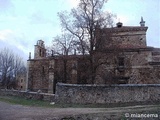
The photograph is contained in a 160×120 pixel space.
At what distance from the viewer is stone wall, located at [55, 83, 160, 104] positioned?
23047 millimetres

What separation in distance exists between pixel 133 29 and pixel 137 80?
903cm

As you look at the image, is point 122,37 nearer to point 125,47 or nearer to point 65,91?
point 125,47

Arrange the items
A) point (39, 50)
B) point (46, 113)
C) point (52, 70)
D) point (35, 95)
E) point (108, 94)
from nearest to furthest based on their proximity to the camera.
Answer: point (46, 113), point (108, 94), point (35, 95), point (52, 70), point (39, 50)

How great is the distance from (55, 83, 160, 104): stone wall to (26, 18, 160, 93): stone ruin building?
15.0 ft

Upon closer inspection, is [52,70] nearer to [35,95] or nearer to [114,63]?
[35,95]

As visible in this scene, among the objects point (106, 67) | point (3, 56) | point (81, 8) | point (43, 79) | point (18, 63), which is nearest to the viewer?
point (81, 8)

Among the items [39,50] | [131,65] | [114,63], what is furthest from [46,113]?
[39,50]

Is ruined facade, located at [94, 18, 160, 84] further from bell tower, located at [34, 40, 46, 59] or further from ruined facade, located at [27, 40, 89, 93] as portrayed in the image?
bell tower, located at [34, 40, 46, 59]

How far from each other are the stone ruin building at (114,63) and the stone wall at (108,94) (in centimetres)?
459

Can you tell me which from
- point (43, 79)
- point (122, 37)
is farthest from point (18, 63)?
point (122, 37)

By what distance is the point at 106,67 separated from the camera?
1299 inches

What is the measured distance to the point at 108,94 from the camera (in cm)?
2344

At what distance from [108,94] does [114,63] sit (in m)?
9.32

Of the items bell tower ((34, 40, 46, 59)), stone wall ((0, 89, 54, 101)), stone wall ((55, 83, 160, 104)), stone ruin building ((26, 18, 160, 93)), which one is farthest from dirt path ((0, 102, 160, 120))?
bell tower ((34, 40, 46, 59))
